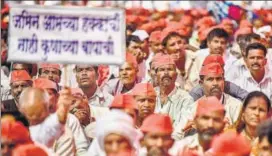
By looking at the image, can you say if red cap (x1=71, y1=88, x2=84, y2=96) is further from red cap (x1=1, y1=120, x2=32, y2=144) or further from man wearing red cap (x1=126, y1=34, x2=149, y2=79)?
man wearing red cap (x1=126, y1=34, x2=149, y2=79)

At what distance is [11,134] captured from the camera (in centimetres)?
1267

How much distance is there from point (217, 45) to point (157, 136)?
21.0 ft

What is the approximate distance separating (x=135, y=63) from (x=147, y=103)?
2.50 meters

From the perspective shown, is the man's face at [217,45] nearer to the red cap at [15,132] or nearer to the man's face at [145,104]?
the man's face at [145,104]

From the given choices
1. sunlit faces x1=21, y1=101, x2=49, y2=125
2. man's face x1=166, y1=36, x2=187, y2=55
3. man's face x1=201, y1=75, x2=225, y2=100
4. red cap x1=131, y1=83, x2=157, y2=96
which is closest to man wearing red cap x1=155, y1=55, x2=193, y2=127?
man's face x1=201, y1=75, x2=225, y2=100

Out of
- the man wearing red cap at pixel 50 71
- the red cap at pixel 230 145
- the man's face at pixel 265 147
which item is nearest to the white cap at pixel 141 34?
the man wearing red cap at pixel 50 71

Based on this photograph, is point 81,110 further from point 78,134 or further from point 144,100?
point 144,100

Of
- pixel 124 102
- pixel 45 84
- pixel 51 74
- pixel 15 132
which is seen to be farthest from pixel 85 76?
pixel 15 132

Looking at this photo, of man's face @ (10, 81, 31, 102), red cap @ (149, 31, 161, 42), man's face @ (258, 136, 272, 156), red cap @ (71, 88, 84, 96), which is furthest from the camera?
red cap @ (149, 31, 161, 42)

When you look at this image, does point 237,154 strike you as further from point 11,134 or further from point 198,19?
point 198,19

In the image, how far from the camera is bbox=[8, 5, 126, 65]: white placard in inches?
531

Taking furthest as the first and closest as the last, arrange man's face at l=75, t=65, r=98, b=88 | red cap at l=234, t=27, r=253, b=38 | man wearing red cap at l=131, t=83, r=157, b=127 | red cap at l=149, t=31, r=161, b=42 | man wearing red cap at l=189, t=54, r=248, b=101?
red cap at l=234, t=27, r=253, b=38 → red cap at l=149, t=31, r=161, b=42 → man's face at l=75, t=65, r=98, b=88 → man wearing red cap at l=189, t=54, r=248, b=101 → man wearing red cap at l=131, t=83, r=157, b=127

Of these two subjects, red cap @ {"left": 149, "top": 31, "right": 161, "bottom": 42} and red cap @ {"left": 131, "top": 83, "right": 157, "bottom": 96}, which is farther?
red cap @ {"left": 149, "top": 31, "right": 161, "bottom": 42}

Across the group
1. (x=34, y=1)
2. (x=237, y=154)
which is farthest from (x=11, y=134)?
(x=34, y=1)
